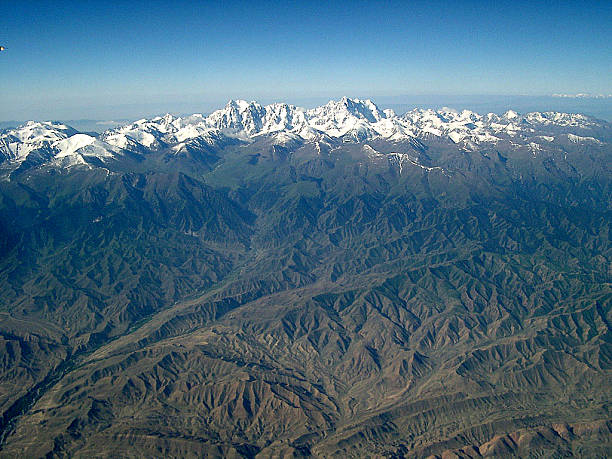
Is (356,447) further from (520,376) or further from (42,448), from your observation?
(42,448)

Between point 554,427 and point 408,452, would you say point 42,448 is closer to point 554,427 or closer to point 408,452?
point 408,452

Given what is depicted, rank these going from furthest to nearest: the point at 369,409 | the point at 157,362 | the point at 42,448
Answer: the point at 157,362 < the point at 369,409 < the point at 42,448

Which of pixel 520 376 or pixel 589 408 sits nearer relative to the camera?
pixel 589 408

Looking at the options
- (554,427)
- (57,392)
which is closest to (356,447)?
(554,427)

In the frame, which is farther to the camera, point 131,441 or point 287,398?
point 287,398

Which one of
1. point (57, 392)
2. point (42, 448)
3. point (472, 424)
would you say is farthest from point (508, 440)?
point (57, 392)

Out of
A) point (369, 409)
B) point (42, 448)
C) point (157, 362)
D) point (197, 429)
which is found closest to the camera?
point (42, 448)

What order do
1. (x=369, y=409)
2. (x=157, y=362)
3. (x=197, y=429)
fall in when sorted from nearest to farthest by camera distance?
(x=197, y=429)
(x=369, y=409)
(x=157, y=362)

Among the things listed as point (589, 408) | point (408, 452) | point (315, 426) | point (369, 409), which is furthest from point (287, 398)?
point (589, 408)

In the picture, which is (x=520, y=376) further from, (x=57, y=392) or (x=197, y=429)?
(x=57, y=392)
